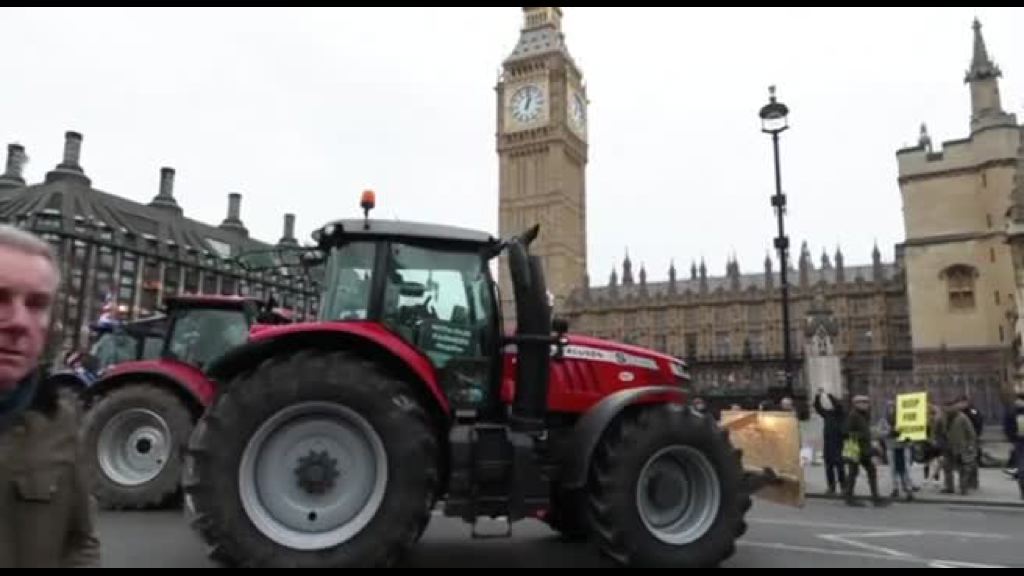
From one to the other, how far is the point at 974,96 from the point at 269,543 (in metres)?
35.7

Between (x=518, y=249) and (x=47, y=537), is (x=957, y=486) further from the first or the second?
(x=47, y=537)

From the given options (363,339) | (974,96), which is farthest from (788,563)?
(974,96)

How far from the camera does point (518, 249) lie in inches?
189

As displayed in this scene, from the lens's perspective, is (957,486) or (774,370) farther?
(774,370)

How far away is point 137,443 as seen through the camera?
806 cm

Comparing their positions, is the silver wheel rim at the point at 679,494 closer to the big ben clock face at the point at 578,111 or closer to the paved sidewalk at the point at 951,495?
the paved sidewalk at the point at 951,495

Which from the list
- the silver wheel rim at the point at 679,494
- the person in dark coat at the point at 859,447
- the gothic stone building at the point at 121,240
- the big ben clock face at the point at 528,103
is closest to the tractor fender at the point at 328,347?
the silver wheel rim at the point at 679,494

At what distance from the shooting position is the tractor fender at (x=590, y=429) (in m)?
4.88

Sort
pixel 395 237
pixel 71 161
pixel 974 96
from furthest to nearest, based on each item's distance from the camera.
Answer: pixel 71 161 → pixel 974 96 → pixel 395 237

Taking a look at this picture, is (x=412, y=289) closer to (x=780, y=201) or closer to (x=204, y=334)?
(x=204, y=334)

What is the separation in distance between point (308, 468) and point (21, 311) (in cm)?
338

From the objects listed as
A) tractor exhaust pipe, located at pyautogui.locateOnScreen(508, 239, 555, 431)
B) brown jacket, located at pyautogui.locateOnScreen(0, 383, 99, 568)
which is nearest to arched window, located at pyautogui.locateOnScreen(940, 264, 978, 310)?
tractor exhaust pipe, located at pyautogui.locateOnScreen(508, 239, 555, 431)

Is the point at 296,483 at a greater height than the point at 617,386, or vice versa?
Answer: the point at 617,386

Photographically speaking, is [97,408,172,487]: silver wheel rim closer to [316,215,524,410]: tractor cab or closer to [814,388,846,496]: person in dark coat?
[316,215,524,410]: tractor cab
